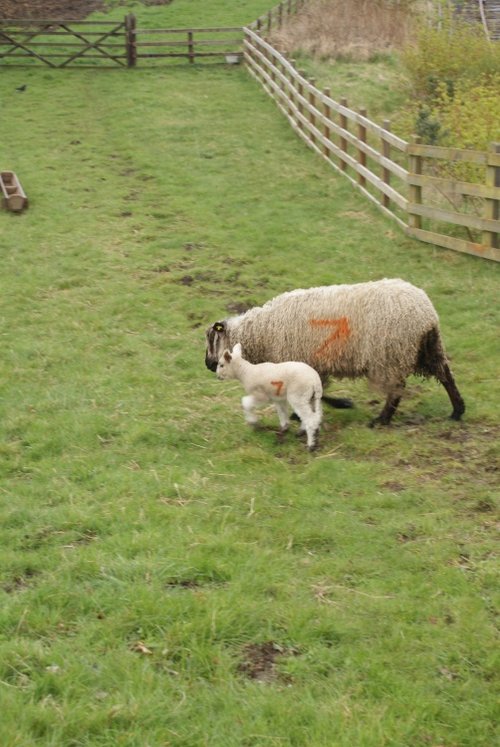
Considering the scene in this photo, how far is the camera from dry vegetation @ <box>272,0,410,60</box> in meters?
25.0

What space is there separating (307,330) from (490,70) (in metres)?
13.3

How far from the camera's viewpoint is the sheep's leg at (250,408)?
727 centimetres

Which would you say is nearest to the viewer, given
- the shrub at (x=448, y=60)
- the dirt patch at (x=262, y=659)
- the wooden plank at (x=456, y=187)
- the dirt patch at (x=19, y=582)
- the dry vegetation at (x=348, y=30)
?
the dirt patch at (x=262, y=659)

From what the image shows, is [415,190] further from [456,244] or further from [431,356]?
[431,356]

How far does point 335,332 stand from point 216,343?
4.07 ft

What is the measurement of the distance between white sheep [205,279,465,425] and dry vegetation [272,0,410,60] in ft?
Result: 60.6

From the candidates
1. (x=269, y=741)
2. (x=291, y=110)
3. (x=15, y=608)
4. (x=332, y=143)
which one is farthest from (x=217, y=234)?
(x=269, y=741)

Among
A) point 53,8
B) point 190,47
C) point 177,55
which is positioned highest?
point 53,8

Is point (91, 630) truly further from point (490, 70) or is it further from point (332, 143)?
point (490, 70)

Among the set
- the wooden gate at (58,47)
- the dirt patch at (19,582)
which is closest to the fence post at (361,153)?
the dirt patch at (19,582)

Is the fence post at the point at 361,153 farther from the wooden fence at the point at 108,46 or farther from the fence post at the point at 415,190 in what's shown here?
the wooden fence at the point at 108,46

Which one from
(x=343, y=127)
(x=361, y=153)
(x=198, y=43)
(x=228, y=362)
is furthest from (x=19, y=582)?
(x=198, y=43)

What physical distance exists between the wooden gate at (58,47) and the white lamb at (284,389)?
21.6 m

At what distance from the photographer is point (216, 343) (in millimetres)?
8250
